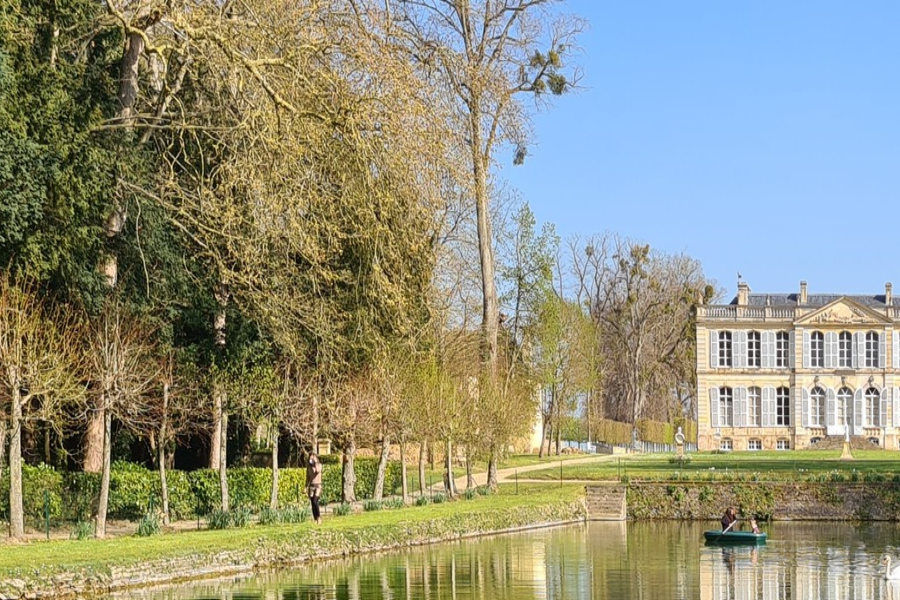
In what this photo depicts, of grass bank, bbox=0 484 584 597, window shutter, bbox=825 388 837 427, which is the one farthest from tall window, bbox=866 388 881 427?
grass bank, bbox=0 484 584 597

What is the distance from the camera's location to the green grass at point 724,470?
3378cm

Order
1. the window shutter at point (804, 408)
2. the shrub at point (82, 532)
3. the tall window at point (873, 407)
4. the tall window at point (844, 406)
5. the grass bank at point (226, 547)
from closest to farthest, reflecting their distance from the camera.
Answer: the grass bank at point (226, 547) < the shrub at point (82, 532) < the tall window at point (873, 407) < the tall window at point (844, 406) < the window shutter at point (804, 408)

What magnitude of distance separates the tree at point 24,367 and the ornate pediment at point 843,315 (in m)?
53.3

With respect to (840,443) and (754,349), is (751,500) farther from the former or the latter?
(754,349)

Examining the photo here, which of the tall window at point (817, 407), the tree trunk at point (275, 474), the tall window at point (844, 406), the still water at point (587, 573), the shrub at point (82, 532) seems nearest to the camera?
the still water at point (587, 573)

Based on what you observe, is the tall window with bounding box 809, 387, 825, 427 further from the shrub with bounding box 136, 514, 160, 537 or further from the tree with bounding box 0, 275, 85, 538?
the tree with bounding box 0, 275, 85, 538

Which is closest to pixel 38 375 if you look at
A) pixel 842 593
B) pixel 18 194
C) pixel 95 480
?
pixel 18 194

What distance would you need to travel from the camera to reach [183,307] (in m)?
23.2

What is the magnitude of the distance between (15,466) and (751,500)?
19026 millimetres

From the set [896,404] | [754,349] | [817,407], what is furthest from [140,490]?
[896,404]

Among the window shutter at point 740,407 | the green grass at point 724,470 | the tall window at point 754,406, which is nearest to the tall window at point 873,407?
the tall window at point 754,406

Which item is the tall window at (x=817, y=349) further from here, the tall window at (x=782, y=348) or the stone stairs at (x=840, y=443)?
the stone stairs at (x=840, y=443)

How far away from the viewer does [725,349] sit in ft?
225

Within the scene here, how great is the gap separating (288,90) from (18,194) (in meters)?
4.14
